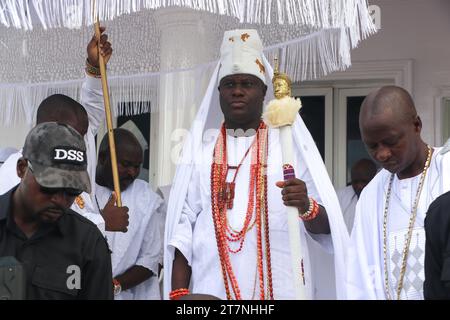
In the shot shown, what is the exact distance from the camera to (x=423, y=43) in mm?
8234

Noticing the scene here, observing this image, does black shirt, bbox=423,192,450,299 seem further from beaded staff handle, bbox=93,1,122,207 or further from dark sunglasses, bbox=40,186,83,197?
beaded staff handle, bbox=93,1,122,207

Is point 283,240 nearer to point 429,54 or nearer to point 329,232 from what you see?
point 329,232

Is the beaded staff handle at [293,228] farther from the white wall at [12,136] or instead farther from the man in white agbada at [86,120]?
the white wall at [12,136]

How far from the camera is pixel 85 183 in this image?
3.73m

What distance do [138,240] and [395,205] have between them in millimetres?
1819

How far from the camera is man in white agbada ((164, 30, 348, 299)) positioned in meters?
4.95

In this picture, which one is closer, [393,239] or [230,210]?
[393,239]

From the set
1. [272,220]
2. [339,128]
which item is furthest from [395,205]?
[339,128]

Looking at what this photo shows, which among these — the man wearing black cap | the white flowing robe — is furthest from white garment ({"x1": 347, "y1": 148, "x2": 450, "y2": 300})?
the man wearing black cap

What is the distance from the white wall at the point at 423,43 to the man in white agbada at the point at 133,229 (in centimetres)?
290

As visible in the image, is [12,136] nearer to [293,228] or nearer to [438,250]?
[293,228]

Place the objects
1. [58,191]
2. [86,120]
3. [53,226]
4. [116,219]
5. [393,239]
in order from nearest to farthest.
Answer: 1. [58,191]
2. [53,226]
3. [393,239]
4. [116,219]
5. [86,120]

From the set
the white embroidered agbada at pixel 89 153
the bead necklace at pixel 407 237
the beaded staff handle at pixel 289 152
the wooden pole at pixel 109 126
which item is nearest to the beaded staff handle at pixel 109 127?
the wooden pole at pixel 109 126
